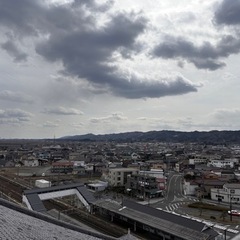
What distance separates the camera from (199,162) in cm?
5444

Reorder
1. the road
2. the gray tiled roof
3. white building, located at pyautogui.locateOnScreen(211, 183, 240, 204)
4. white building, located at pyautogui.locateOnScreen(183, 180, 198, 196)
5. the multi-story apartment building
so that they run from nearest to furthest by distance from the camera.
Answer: the gray tiled roof, the road, white building, located at pyautogui.locateOnScreen(211, 183, 240, 204), the multi-story apartment building, white building, located at pyautogui.locateOnScreen(183, 180, 198, 196)

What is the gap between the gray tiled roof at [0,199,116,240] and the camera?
3.69m

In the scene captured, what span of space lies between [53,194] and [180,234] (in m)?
9.41

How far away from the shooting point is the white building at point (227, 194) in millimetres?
26370

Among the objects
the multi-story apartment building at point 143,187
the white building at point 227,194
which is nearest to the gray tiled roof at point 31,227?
the white building at point 227,194

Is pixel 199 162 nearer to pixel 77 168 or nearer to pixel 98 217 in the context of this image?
pixel 77 168

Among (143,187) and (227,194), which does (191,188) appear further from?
(143,187)

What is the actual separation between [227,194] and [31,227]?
2489cm

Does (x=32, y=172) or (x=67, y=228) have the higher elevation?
(x=67, y=228)

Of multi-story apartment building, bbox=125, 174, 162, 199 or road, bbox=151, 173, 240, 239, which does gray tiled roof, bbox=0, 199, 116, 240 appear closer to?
road, bbox=151, 173, 240, 239

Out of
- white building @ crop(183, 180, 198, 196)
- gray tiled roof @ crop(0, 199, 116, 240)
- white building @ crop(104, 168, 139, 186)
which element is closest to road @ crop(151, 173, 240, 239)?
white building @ crop(183, 180, 198, 196)

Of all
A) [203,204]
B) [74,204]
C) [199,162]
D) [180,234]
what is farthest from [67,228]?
[199,162]

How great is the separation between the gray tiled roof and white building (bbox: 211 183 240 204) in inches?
902

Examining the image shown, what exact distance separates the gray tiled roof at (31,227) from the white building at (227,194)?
22.9m
